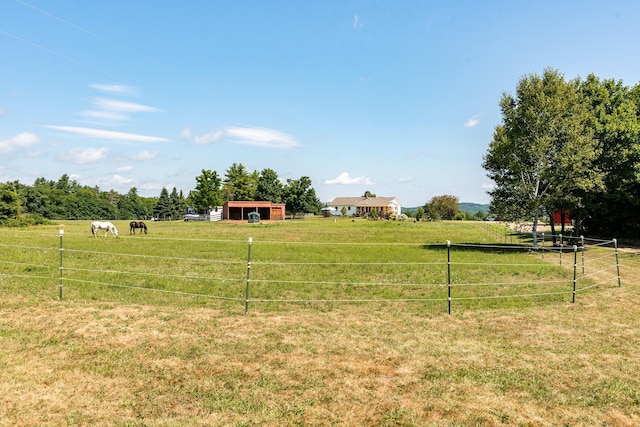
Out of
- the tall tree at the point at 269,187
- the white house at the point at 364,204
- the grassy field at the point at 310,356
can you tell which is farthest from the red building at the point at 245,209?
the grassy field at the point at 310,356

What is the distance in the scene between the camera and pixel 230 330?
356 inches

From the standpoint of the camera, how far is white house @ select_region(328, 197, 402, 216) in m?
126

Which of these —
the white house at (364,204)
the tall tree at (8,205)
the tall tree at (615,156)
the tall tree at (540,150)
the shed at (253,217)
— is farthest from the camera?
the white house at (364,204)

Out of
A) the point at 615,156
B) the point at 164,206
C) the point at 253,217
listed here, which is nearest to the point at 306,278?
the point at 615,156

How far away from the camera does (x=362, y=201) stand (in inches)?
5212

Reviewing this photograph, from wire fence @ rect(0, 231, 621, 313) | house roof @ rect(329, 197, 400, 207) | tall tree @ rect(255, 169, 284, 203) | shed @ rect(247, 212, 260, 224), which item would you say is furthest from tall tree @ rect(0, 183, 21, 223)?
house roof @ rect(329, 197, 400, 207)

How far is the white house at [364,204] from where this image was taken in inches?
4951

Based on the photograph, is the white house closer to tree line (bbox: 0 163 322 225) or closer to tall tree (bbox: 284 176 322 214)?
tree line (bbox: 0 163 322 225)

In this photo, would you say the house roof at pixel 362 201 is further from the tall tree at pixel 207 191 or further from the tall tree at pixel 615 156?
the tall tree at pixel 615 156

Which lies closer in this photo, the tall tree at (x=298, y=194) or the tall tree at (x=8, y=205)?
the tall tree at (x=8, y=205)

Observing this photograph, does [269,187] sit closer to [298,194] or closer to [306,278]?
[298,194]

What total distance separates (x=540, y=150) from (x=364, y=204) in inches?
3987

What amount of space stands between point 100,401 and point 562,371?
310 inches

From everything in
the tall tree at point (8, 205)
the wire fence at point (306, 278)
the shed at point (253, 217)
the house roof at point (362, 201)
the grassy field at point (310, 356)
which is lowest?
the grassy field at point (310, 356)
